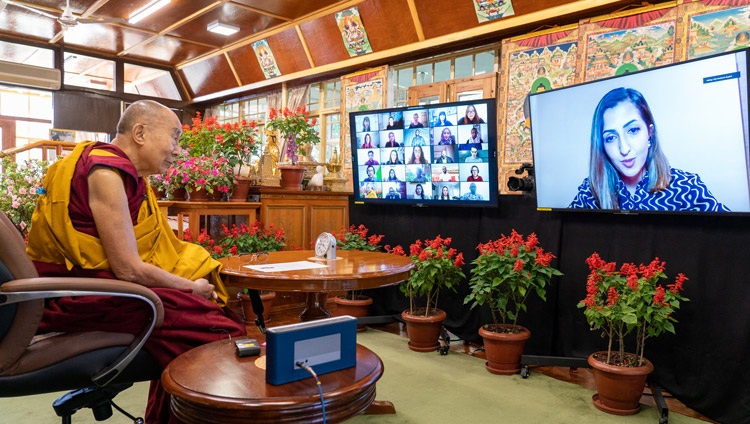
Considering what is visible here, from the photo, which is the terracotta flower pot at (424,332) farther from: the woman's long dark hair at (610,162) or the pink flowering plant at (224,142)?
the pink flowering plant at (224,142)

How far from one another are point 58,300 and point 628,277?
244 cm

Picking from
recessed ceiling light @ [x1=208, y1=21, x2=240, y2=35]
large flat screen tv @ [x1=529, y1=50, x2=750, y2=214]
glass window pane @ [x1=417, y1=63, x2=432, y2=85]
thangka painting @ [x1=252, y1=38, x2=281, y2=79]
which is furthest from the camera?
thangka painting @ [x1=252, y1=38, x2=281, y2=79]

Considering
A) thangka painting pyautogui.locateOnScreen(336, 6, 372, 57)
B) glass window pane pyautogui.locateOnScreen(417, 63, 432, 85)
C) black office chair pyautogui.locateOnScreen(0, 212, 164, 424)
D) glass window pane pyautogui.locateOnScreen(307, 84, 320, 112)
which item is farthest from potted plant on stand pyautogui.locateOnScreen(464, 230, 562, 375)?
glass window pane pyautogui.locateOnScreen(307, 84, 320, 112)

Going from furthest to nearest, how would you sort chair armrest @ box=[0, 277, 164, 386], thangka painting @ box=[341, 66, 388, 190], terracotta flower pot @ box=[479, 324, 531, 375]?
thangka painting @ box=[341, 66, 388, 190] → terracotta flower pot @ box=[479, 324, 531, 375] → chair armrest @ box=[0, 277, 164, 386]

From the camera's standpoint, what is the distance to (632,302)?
254 cm

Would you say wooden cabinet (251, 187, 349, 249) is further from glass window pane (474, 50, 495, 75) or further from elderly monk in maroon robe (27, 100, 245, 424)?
elderly monk in maroon robe (27, 100, 245, 424)

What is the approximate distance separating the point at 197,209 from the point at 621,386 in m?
2.88

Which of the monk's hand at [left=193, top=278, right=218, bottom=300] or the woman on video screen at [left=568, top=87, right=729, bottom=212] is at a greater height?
the woman on video screen at [left=568, top=87, right=729, bottom=212]

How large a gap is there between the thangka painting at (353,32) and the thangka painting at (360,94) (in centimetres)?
30

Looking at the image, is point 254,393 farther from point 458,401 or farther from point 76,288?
point 458,401

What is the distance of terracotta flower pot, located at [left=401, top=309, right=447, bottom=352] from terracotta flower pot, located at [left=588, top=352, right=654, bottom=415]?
119cm

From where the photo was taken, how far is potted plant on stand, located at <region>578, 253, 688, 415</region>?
2.52m

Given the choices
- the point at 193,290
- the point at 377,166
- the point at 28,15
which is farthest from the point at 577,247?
the point at 28,15

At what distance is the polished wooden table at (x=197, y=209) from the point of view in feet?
12.4
